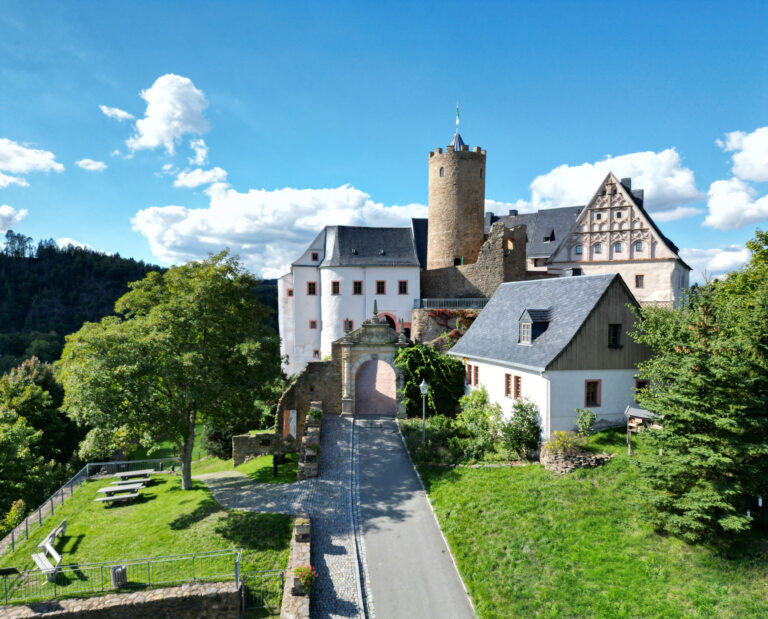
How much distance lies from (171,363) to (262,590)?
31.8ft

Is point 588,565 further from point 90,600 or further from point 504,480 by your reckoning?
point 90,600

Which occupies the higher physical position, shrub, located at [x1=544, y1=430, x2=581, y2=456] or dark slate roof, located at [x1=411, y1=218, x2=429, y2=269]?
dark slate roof, located at [x1=411, y1=218, x2=429, y2=269]

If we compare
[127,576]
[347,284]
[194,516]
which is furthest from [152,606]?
[347,284]

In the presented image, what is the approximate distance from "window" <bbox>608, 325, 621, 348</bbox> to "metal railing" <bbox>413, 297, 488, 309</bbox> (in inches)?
595

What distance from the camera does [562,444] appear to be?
1706 centimetres

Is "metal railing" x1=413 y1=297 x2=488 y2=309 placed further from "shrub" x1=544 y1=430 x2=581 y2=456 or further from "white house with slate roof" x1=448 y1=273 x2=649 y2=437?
"shrub" x1=544 y1=430 x2=581 y2=456

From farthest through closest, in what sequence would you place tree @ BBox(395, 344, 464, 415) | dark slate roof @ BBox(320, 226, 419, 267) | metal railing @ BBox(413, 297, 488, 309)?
dark slate roof @ BBox(320, 226, 419, 267) < metal railing @ BBox(413, 297, 488, 309) < tree @ BBox(395, 344, 464, 415)

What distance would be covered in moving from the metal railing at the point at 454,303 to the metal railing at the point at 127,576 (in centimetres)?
2457

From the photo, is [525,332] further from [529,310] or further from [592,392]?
[592,392]

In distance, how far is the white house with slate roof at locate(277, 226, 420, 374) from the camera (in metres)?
39.2

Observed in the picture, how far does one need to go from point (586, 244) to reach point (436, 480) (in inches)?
1045

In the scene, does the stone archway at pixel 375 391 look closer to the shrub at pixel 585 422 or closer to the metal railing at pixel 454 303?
the metal railing at pixel 454 303

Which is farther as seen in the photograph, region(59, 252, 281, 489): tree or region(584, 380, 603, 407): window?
region(584, 380, 603, 407): window

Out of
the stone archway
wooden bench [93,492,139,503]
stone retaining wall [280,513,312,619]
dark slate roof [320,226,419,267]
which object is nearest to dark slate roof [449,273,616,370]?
the stone archway
